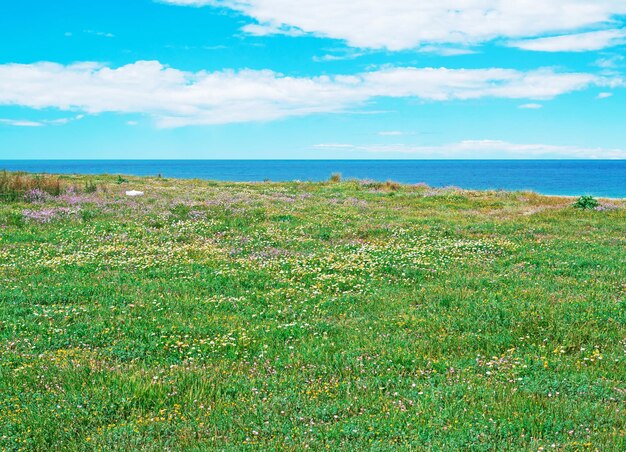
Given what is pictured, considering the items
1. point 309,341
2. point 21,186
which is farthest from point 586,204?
point 21,186

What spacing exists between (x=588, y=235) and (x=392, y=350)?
17.8 metres

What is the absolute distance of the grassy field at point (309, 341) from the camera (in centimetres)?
671

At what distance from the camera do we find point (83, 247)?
19047mm

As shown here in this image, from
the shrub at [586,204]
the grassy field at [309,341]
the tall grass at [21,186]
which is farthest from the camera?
the shrub at [586,204]

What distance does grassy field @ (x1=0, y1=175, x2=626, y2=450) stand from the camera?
6707 millimetres

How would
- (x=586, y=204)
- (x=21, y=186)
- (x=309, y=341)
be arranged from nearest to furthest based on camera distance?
1. (x=309, y=341)
2. (x=586, y=204)
3. (x=21, y=186)

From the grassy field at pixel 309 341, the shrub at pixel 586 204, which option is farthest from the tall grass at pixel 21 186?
the shrub at pixel 586 204

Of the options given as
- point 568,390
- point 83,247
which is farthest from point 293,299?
point 83,247

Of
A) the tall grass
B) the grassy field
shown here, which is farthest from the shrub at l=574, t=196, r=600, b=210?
the tall grass

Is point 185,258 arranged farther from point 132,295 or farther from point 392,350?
point 392,350

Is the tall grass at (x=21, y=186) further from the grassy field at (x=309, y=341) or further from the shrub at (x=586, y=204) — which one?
the shrub at (x=586, y=204)

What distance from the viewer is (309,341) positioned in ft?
32.7

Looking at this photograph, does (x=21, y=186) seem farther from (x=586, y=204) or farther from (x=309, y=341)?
(x=586, y=204)

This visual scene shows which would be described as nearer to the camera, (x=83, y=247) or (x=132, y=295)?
(x=132, y=295)
